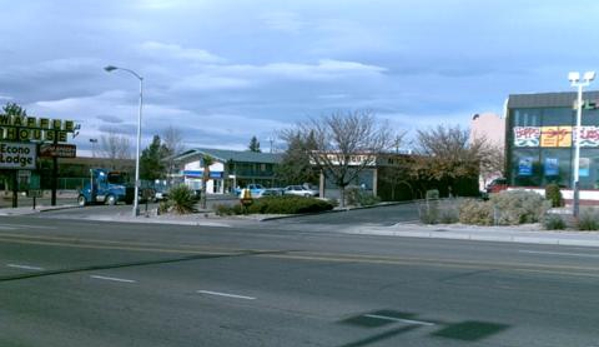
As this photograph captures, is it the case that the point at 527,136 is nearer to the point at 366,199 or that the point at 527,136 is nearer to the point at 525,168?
the point at 525,168

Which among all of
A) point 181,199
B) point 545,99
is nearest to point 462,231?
point 181,199

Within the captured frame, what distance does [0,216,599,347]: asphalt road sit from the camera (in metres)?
8.00

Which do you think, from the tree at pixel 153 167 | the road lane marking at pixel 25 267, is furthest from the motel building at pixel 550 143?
the tree at pixel 153 167

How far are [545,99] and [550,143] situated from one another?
3.00 m

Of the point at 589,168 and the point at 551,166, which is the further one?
the point at 551,166

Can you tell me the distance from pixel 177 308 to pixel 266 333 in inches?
79.6

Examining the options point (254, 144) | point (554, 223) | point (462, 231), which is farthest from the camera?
point (254, 144)

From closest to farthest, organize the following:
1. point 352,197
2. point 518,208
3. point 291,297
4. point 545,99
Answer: point 291,297 → point 518,208 → point 545,99 → point 352,197

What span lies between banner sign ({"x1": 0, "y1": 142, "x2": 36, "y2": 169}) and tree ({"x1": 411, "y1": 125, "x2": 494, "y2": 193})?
29703 millimetres

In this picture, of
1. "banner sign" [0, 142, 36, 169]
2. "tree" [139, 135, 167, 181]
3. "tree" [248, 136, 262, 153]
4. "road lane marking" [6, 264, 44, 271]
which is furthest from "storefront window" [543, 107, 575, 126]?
"tree" [248, 136, 262, 153]

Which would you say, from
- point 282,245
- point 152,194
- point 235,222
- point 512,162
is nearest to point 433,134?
point 512,162

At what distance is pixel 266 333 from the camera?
26.6ft

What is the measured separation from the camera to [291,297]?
34.8 ft

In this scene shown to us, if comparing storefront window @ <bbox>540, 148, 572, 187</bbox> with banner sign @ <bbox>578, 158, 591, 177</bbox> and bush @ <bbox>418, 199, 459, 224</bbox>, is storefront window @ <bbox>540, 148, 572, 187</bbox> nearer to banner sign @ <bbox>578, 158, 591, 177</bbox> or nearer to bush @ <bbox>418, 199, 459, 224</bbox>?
banner sign @ <bbox>578, 158, 591, 177</bbox>
